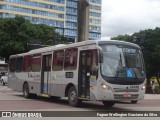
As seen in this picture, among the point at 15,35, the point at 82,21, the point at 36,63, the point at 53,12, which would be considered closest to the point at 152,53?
the point at 82,21

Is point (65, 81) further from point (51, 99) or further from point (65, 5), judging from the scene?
point (65, 5)

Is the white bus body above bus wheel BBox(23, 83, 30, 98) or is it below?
above

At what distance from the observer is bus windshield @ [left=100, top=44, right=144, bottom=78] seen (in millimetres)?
16547

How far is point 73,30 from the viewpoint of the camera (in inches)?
5064

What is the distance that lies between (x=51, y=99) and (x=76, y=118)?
10.4 m

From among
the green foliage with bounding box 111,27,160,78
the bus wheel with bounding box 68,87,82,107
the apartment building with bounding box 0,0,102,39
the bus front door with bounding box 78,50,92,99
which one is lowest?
the bus wheel with bounding box 68,87,82,107

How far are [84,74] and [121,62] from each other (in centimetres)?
197

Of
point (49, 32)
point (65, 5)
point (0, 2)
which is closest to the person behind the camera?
point (49, 32)

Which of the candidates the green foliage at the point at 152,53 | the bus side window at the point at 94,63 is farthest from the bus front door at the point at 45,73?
the green foliage at the point at 152,53

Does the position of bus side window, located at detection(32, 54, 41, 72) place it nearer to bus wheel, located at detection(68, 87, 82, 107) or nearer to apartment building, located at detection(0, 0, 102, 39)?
bus wheel, located at detection(68, 87, 82, 107)

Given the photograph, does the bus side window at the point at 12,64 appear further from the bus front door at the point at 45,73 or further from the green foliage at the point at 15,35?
the green foliage at the point at 15,35

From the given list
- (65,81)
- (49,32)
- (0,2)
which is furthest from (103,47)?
(0,2)

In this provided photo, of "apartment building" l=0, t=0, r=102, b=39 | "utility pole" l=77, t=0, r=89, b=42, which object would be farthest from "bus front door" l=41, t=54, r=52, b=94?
"apartment building" l=0, t=0, r=102, b=39

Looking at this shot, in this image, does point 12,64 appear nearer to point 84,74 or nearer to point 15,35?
point 84,74
